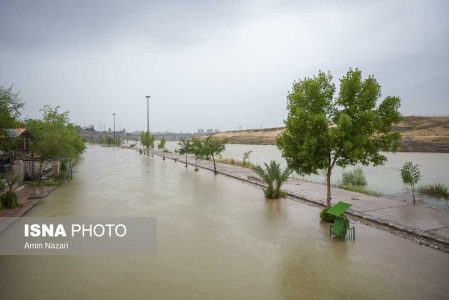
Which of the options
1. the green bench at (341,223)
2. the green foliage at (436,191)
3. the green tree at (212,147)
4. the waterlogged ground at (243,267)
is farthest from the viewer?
the green tree at (212,147)

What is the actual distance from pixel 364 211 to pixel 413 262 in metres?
4.69

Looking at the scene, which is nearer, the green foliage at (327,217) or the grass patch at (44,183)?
the green foliage at (327,217)

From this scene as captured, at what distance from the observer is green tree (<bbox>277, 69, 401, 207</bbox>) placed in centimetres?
1038

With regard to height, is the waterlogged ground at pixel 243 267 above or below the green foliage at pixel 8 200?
below

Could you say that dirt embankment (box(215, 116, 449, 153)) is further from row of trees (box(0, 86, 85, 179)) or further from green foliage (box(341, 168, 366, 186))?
row of trees (box(0, 86, 85, 179))

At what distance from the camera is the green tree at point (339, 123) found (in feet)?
34.1

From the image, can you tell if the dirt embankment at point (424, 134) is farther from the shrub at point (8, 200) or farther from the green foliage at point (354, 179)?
the shrub at point (8, 200)

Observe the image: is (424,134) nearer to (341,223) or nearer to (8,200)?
(341,223)

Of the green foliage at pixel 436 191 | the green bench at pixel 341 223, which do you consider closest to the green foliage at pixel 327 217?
the green bench at pixel 341 223

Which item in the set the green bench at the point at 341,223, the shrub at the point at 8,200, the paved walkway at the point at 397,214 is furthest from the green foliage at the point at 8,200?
the paved walkway at the point at 397,214

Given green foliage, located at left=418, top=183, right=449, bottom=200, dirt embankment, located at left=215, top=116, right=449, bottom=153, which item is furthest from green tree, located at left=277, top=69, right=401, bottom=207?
dirt embankment, located at left=215, top=116, right=449, bottom=153

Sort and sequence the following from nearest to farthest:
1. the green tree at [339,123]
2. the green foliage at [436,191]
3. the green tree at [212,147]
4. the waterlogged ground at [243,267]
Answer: the waterlogged ground at [243,267], the green tree at [339,123], the green foliage at [436,191], the green tree at [212,147]

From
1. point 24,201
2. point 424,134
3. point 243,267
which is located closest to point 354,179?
point 243,267

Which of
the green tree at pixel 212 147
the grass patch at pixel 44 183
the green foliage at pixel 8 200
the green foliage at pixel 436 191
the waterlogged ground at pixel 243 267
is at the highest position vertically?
the green tree at pixel 212 147
